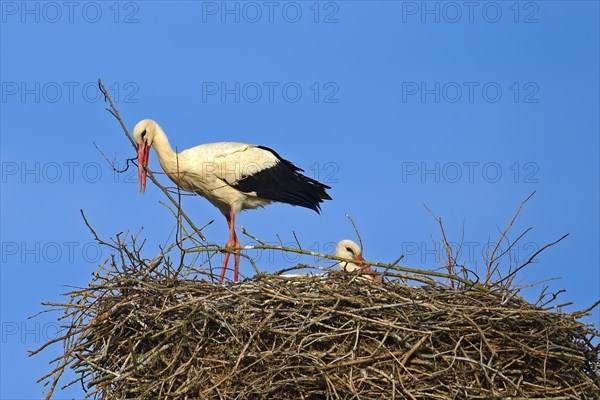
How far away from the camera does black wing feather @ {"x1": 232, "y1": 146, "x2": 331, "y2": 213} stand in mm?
9031

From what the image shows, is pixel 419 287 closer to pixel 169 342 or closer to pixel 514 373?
pixel 514 373

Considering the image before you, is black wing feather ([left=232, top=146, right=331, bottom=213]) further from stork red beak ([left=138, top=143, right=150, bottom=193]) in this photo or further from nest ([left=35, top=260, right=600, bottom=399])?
nest ([left=35, top=260, right=600, bottom=399])

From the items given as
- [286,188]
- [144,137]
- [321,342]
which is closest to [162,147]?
[144,137]

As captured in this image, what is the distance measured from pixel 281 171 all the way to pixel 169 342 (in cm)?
325

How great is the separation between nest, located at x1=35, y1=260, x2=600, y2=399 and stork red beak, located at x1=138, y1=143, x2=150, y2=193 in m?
1.97

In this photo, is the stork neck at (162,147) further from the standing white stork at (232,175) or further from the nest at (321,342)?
the nest at (321,342)

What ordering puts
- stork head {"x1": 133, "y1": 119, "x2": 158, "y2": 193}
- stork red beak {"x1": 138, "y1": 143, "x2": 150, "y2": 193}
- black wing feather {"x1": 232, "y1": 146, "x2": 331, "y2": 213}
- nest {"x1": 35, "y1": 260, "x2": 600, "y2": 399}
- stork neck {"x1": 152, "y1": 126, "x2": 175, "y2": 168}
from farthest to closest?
black wing feather {"x1": 232, "y1": 146, "x2": 331, "y2": 213} < stork neck {"x1": 152, "y1": 126, "x2": 175, "y2": 168} < stork head {"x1": 133, "y1": 119, "x2": 158, "y2": 193} < stork red beak {"x1": 138, "y1": 143, "x2": 150, "y2": 193} < nest {"x1": 35, "y1": 260, "x2": 600, "y2": 399}

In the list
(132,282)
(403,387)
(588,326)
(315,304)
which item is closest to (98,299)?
(132,282)

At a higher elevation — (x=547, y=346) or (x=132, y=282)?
(x=132, y=282)

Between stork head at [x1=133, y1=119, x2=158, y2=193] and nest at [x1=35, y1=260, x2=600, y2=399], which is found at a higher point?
stork head at [x1=133, y1=119, x2=158, y2=193]

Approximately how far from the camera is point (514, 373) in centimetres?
610

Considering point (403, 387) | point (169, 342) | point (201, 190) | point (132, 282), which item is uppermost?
point (201, 190)

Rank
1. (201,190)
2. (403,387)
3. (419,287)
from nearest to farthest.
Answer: (403,387) < (419,287) < (201,190)

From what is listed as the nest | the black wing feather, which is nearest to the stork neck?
the black wing feather
